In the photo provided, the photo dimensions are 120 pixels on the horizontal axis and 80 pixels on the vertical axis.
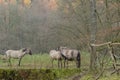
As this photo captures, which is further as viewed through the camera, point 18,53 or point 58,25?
point 58,25

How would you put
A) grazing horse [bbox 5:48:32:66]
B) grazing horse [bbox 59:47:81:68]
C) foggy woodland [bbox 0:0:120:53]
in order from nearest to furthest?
foggy woodland [bbox 0:0:120:53] → grazing horse [bbox 59:47:81:68] → grazing horse [bbox 5:48:32:66]

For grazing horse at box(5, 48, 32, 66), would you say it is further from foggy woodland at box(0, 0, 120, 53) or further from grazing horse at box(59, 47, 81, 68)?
foggy woodland at box(0, 0, 120, 53)

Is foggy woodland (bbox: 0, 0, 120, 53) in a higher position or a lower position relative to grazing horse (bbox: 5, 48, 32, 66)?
higher

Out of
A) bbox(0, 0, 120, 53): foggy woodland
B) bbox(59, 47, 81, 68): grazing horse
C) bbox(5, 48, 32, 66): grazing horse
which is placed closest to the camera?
bbox(0, 0, 120, 53): foggy woodland

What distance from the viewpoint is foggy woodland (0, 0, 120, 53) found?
18.3 m

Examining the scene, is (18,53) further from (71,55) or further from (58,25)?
(58,25)

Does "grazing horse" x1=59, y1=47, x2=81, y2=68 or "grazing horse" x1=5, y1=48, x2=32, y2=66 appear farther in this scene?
"grazing horse" x1=5, y1=48, x2=32, y2=66

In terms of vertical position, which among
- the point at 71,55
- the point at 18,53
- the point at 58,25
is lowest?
the point at 71,55

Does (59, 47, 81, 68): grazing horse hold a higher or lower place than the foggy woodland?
lower

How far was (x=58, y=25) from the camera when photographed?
29.1 metres

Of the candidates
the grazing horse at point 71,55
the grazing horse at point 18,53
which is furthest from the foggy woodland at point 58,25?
the grazing horse at point 18,53

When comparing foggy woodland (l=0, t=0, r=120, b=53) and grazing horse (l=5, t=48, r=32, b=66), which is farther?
grazing horse (l=5, t=48, r=32, b=66)

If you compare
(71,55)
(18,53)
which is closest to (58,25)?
(18,53)

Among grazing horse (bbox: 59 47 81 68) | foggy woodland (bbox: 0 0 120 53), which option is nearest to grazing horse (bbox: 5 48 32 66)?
grazing horse (bbox: 59 47 81 68)
